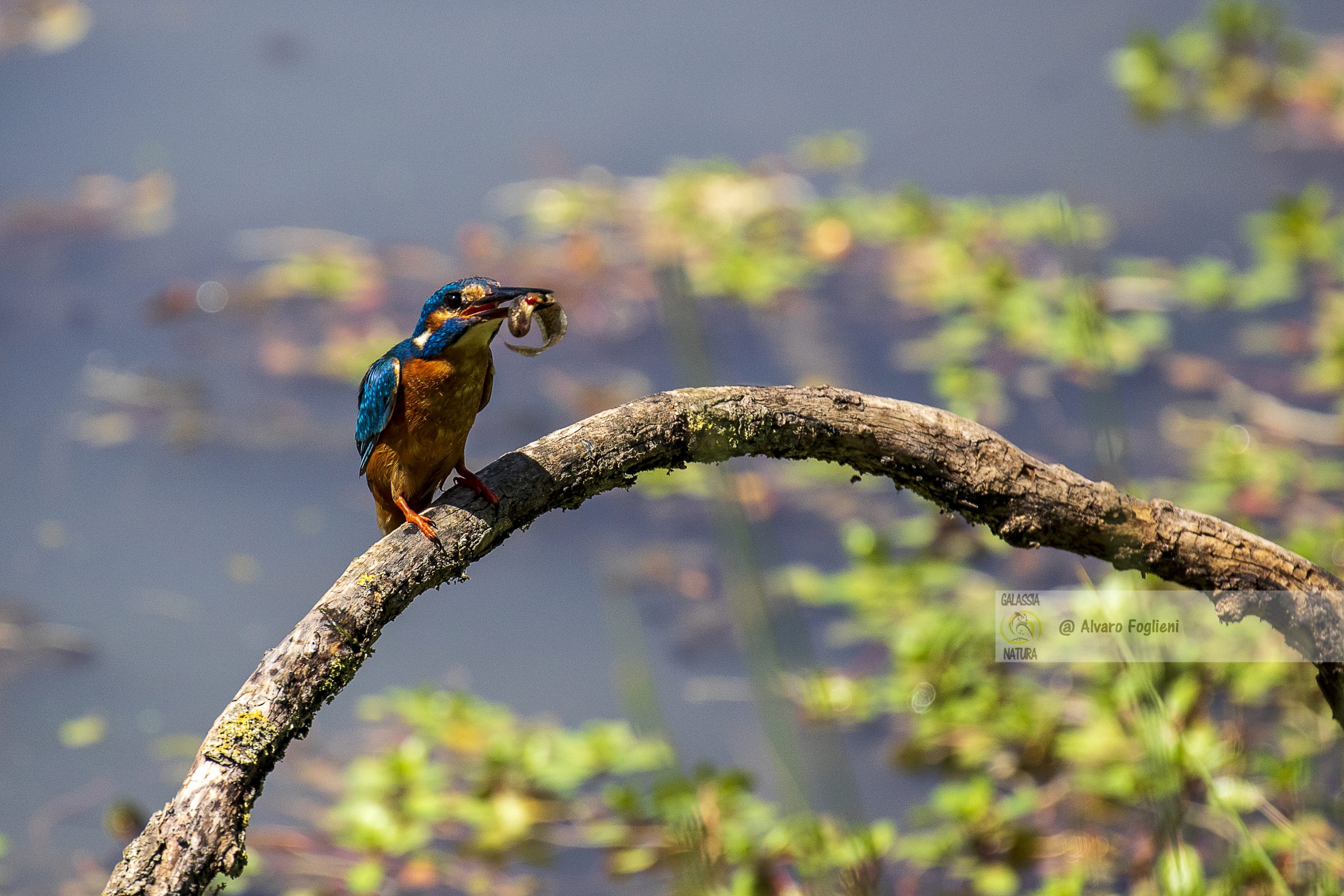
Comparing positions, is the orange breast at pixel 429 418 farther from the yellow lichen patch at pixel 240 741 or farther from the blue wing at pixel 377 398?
the yellow lichen patch at pixel 240 741

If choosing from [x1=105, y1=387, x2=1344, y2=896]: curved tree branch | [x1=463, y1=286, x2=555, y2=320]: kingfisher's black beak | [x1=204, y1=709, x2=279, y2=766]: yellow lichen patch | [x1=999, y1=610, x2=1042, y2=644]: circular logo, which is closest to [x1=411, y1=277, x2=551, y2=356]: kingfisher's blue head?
[x1=463, y1=286, x2=555, y2=320]: kingfisher's black beak

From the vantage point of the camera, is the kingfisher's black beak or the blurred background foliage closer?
the kingfisher's black beak

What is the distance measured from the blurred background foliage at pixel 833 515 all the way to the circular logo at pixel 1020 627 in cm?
20

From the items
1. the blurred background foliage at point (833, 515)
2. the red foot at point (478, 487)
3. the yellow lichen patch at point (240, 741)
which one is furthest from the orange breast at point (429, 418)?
the yellow lichen patch at point (240, 741)

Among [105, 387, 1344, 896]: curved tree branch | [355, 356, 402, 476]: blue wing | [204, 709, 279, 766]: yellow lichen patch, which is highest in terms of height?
[355, 356, 402, 476]: blue wing

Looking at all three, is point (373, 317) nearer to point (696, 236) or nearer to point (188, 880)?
point (696, 236)

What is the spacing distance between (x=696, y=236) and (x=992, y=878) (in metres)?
3.36

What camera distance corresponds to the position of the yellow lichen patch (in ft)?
4.20

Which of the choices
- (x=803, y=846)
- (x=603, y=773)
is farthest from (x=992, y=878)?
(x=803, y=846)

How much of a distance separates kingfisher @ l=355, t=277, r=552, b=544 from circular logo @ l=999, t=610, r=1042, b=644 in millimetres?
1747

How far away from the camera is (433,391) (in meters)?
1.88

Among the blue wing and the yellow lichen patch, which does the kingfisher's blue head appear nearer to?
the blue wing

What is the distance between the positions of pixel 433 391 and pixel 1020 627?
1.99 metres

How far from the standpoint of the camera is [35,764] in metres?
3.08
